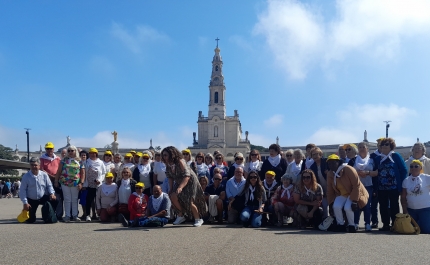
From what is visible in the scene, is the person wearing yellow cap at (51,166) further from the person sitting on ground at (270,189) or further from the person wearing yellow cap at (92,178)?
the person sitting on ground at (270,189)

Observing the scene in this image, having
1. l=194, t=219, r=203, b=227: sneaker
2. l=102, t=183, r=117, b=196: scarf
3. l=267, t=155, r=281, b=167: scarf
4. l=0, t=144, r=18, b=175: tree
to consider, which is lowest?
l=0, t=144, r=18, b=175: tree

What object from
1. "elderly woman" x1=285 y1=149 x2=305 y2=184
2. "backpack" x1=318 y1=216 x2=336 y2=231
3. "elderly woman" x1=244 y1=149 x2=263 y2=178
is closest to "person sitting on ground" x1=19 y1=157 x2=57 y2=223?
"elderly woman" x1=244 y1=149 x2=263 y2=178

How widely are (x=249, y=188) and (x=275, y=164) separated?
118 cm

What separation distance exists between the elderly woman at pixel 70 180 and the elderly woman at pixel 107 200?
54 centimetres

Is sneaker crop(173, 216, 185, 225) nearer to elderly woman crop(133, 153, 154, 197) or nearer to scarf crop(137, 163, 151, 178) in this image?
elderly woman crop(133, 153, 154, 197)

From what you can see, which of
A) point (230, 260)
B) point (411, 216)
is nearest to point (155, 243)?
point (230, 260)

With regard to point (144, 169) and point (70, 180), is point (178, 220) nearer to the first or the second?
point (144, 169)

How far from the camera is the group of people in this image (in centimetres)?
776

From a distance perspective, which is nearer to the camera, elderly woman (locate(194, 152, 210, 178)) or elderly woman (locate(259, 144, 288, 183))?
elderly woman (locate(259, 144, 288, 183))

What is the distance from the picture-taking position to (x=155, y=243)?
579cm

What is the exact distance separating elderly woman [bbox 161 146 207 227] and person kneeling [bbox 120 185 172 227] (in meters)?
0.28

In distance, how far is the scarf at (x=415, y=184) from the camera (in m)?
7.66

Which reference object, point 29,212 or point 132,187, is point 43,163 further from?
point 132,187

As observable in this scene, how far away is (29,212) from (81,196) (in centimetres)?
134
